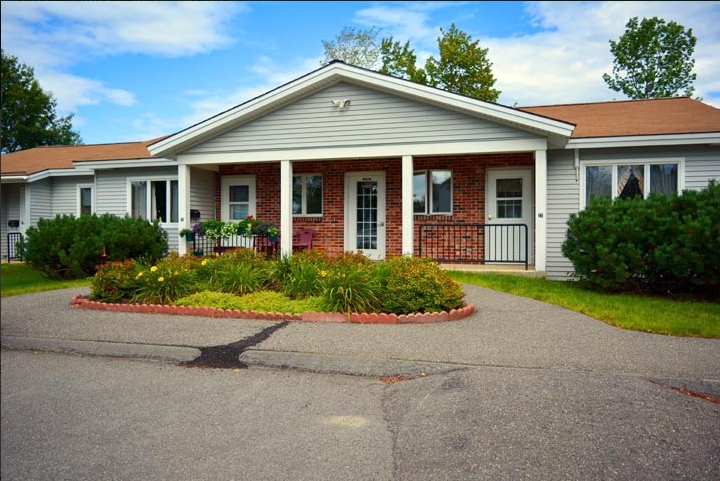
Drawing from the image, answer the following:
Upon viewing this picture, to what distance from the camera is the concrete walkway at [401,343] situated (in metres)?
5.17

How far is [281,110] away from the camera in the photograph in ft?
42.5

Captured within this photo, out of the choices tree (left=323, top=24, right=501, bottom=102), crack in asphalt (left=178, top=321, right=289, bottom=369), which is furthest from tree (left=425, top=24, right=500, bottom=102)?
crack in asphalt (left=178, top=321, right=289, bottom=369)

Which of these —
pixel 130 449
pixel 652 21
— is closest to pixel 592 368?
pixel 130 449

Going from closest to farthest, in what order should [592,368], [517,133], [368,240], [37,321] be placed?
[592,368]
[37,321]
[517,133]
[368,240]

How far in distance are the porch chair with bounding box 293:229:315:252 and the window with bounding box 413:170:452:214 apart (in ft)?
9.38

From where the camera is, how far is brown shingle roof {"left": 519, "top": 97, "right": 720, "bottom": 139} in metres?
11.6

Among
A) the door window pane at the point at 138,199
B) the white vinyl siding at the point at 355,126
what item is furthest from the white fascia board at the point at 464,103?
the door window pane at the point at 138,199

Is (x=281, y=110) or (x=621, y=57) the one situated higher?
(x=621, y=57)

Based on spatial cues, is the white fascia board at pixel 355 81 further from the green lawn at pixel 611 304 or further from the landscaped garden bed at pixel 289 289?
the landscaped garden bed at pixel 289 289

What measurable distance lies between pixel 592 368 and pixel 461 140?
7.44 metres

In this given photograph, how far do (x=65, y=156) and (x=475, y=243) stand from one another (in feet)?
51.7

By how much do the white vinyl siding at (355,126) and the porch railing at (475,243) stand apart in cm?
233

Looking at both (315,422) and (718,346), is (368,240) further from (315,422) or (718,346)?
(315,422)

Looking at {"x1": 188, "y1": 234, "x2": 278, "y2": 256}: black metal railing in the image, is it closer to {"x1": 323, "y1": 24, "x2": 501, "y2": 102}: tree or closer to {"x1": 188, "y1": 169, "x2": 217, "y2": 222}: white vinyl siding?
{"x1": 188, "y1": 169, "x2": 217, "y2": 222}: white vinyl siding
